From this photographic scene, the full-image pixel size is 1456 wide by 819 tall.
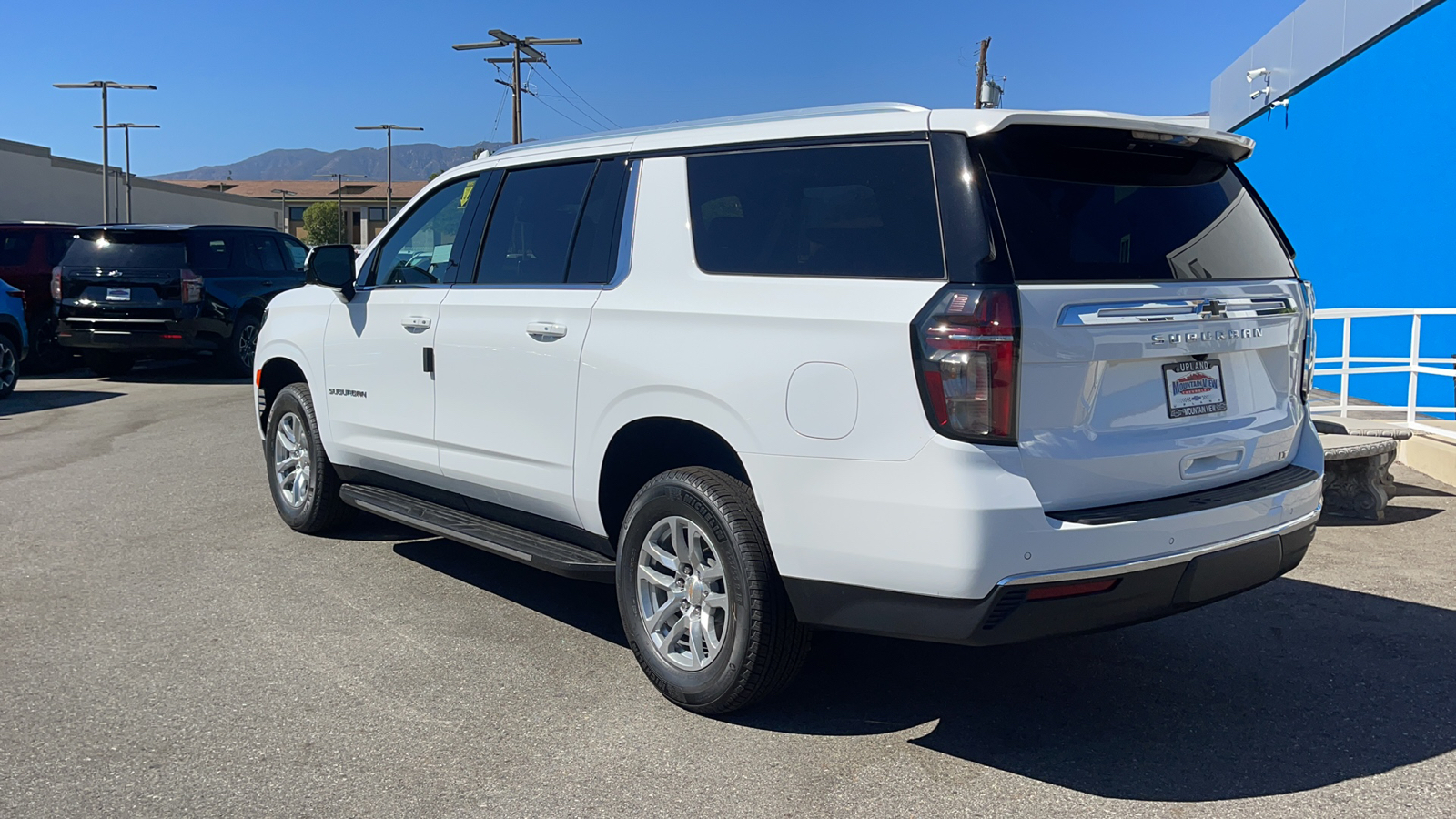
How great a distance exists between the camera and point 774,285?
3.79 metres

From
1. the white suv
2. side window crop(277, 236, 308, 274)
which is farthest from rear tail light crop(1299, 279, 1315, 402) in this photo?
side window crop(277, 236, 308, 274)

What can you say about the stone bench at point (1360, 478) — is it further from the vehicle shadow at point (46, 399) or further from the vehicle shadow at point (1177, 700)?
the vehicle shadow at point (46, 399)

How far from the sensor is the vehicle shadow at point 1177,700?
12.0 feet

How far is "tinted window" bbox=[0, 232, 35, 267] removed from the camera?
1578 centimetres

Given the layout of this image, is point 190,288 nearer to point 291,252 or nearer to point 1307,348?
point 291,252

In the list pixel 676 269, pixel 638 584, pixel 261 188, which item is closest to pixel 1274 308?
pixel 676 269

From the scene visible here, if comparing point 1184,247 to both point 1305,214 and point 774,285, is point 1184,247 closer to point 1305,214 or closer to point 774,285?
point 774,285

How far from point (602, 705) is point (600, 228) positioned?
1765 millimetres

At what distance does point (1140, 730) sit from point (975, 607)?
1.04 meters

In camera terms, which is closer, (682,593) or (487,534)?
(682,593)

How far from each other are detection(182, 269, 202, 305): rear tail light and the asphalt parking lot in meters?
8.76

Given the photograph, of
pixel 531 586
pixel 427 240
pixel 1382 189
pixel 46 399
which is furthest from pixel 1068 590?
pixel 1382 189

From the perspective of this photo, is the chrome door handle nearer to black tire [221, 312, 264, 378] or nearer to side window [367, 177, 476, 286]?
side window [367, 177, 476, 286]

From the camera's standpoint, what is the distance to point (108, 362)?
51.2 ft
